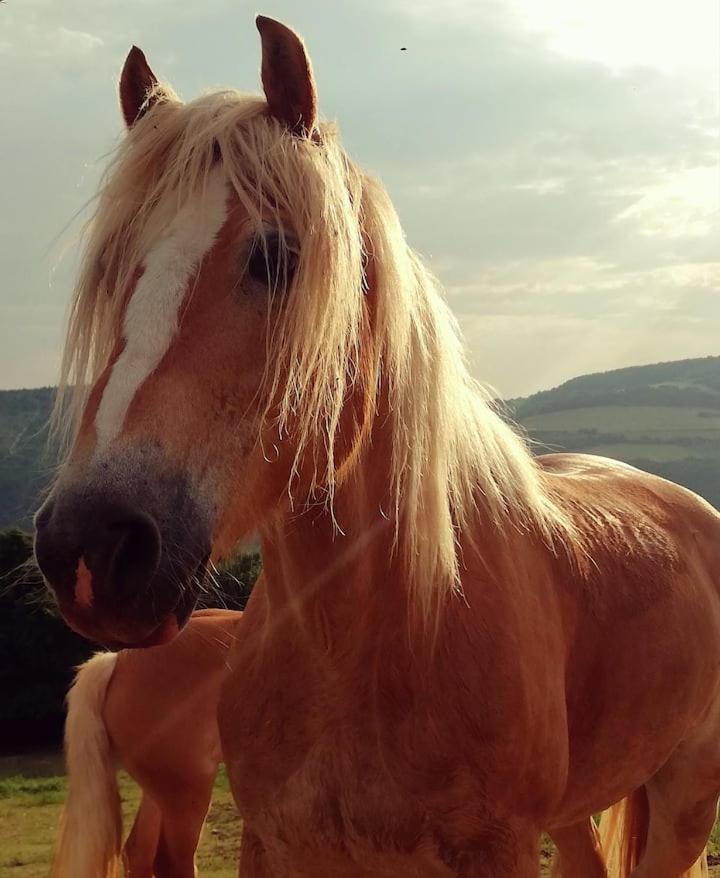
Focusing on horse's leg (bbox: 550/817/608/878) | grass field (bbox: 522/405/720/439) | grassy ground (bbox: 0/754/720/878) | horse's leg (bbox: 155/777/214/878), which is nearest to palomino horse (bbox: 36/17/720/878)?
horse's leg (bbox: 550/817/608/878)

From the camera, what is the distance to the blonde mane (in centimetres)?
176

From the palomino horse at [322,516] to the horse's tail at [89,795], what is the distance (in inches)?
60.2

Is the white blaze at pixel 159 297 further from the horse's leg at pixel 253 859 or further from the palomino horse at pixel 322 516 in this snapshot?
the horse's leg at pixel 253 859

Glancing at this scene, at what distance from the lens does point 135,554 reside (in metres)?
1.49

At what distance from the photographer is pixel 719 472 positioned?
4056 cm

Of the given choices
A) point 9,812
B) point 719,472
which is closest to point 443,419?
point 9,812

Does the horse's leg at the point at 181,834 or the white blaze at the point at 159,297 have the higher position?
the white blaze at the point at 159,297

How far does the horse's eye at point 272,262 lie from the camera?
172 cm

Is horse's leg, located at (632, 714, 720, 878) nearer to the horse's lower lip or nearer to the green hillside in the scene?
the horse's lower lip

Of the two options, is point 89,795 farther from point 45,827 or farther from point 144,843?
point 45,827

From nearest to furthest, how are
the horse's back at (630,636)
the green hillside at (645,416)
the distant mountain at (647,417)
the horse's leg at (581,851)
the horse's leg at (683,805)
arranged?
the horse's back at (630,636) → the horse's leg at (683,805) → the horse's leg at (581,851) → the distant mountain at (647,417) → the green hillside at (645,416)

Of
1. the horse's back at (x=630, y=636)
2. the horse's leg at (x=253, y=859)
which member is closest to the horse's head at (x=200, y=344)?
the horse's leg at (x=253, y=859)

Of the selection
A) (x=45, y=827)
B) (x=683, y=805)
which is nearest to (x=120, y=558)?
(x=683, y=805)

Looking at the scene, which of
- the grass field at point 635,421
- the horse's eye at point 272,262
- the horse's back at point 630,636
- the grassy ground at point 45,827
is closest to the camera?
the horse's eye at point 272,262
